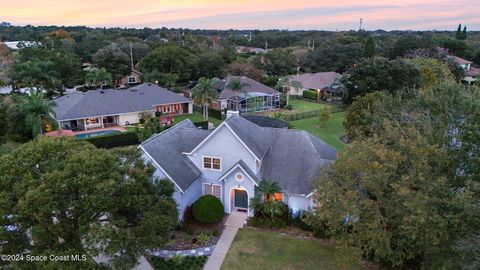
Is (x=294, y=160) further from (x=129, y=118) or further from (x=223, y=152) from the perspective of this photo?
(x=129, y=118)

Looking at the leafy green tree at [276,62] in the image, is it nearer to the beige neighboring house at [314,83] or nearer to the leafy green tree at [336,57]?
the leafy green tree at [336,57]

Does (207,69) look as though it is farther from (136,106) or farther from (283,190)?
(283,190)

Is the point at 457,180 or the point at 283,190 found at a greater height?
the point at 457,180

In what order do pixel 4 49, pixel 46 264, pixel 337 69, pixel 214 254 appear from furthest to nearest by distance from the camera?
pixel 337 69, pixel 4 49, pixel 214 254, pixel 46 264

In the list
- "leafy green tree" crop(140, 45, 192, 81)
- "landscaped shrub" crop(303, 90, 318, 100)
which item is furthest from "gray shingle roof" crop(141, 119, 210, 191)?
"leafy green tree" crop(140, 45, 192, 81)

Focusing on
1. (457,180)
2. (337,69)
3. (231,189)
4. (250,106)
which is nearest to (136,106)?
(250,106)

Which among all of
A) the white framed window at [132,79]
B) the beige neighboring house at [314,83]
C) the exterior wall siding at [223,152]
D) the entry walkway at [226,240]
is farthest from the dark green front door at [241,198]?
the white framed window at [132,79]
